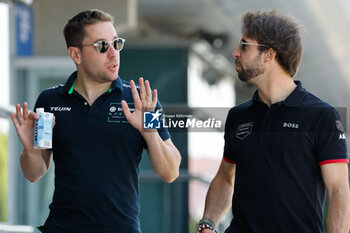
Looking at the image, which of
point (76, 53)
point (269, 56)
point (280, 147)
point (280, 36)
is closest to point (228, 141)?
point (280, 147)

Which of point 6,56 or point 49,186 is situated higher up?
point 6,56

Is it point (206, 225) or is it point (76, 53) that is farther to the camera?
point (76, 53)

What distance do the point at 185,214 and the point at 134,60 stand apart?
5.97m

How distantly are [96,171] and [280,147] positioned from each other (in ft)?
2.90

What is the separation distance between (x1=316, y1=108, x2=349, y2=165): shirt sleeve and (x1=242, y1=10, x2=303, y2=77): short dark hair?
38 centimetres

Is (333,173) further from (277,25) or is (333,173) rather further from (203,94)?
(203,94)

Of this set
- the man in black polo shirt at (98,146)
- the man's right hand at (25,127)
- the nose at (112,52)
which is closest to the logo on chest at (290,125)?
the man in black polo shirt at (98,146)

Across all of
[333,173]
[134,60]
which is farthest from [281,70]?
[134,60]

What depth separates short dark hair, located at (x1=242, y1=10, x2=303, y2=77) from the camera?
362cm

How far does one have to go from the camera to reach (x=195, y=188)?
856 centimetres

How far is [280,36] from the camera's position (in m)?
3.62

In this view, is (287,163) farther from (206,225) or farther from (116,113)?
(116,113)

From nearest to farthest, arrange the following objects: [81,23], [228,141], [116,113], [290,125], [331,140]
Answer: [331,140] < [290,125] < [116,113] < [228,141] < [81,23]

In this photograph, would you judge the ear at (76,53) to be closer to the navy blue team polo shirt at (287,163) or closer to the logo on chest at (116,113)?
the logo on chest at (116,113)
